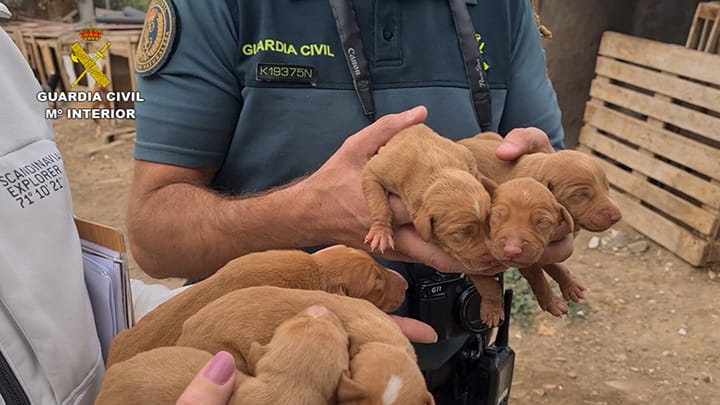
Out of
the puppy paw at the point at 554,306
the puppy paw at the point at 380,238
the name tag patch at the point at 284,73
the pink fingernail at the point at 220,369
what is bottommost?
the puppy paw at the point at 554,306

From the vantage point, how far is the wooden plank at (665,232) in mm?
5211

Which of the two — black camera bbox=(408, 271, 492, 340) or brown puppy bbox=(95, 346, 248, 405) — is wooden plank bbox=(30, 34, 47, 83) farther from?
brown puppy bbox=(95, 346, 248, 405)

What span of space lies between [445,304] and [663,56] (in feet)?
15.2

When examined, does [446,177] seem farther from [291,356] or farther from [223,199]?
[223,199]

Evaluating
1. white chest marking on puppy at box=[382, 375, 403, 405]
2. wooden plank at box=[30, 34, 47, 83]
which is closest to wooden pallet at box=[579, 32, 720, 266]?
white chest marking on puppy at box=[382, 375, 403, 405]

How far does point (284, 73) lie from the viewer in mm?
1897

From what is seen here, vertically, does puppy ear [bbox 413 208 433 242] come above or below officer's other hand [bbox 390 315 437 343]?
above

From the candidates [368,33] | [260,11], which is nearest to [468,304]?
[368,33]

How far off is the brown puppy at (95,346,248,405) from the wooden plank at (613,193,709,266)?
4.96 meters

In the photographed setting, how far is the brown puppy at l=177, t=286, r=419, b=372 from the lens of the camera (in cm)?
126

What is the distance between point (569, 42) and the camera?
21.2 ft

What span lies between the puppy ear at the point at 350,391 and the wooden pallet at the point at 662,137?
4.85 m

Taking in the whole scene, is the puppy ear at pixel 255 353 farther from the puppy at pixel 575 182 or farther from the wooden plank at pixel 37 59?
the wooden plank at pixel 37 59

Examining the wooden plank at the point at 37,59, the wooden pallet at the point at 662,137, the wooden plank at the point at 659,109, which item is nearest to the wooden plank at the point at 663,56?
the wooden pallet at the point at 662,137
